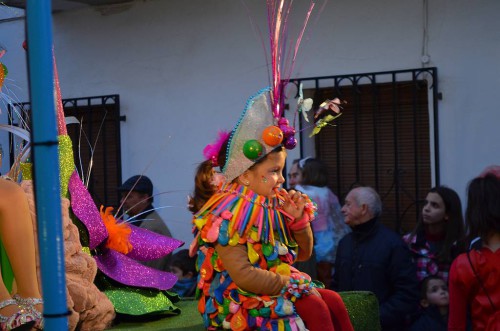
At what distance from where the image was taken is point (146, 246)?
12.1 ft

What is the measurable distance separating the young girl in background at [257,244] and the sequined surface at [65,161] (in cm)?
54

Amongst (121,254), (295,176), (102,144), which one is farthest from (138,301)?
(102,144)

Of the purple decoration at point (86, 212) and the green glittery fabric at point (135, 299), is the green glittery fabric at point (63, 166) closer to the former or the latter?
the purple decoration at point (86, 212)

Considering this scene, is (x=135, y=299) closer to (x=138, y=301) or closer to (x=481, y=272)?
(x=138, y=301)

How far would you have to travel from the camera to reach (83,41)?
25.1 ft

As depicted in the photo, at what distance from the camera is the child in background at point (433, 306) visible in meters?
4.91

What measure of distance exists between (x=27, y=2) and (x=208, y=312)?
5.14 ft

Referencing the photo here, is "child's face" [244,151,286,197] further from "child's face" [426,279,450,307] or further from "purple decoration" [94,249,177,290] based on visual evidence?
"child's face" [426,279,450,307]

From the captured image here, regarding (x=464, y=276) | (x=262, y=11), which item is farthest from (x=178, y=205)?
(x=464, y=276)

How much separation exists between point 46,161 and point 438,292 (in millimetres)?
3576

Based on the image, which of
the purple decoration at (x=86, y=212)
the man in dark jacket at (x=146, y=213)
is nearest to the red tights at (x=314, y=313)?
the purple decoration at (x=86, y=212)

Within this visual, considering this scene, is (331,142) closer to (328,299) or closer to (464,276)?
(464,276)

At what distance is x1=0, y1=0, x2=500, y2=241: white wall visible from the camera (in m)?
6.05

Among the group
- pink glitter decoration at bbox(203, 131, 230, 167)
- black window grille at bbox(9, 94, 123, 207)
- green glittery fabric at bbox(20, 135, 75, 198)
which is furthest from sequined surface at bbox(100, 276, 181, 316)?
black window grille at bbox(9, 94, 123, 207)
